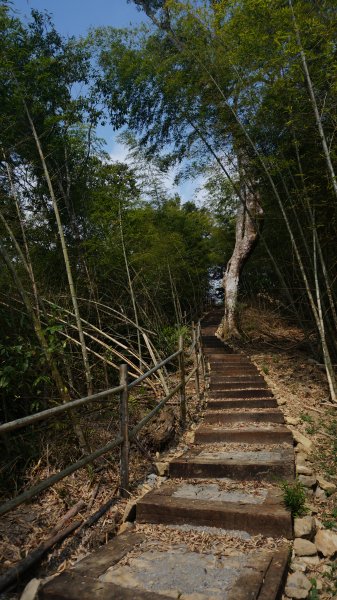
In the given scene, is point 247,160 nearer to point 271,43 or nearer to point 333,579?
point 271,43

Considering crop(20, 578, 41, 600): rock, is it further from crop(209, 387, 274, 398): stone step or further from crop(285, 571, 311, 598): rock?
crop(209, 387, 274, 398): stone step

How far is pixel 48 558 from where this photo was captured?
2182 millimetres

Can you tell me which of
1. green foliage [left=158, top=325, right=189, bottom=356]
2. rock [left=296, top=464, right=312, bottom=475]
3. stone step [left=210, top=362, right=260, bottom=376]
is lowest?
rock [left=296, top=464, right=312, bottom=475]

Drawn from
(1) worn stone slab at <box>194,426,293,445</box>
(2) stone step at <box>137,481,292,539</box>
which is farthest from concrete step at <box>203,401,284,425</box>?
(2) stone step at <box>137,481,292,539</box>

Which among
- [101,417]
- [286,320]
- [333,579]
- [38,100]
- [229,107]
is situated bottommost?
[333,579]

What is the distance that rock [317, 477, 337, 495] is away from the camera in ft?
9.29

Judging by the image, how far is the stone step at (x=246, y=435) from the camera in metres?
3.77

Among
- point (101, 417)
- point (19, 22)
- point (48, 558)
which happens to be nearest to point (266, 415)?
point (101, 417)

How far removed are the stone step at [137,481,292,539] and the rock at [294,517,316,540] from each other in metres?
0.06

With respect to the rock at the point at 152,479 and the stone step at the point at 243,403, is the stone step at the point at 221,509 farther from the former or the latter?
A: the stone step at the point at 243,403

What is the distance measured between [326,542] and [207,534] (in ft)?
2.15

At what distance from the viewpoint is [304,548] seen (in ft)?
6.98

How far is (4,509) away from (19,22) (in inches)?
202

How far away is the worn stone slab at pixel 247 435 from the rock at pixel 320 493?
0.79 metres
